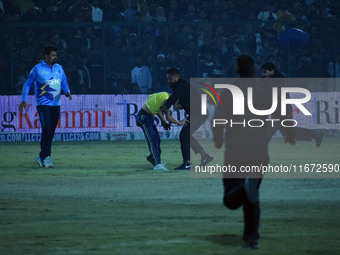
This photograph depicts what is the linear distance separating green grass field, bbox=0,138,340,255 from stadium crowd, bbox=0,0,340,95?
6.41 meters

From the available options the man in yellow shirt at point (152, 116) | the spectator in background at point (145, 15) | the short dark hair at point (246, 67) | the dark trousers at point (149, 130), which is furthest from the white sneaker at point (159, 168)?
the spectator in background at point (145, 15)

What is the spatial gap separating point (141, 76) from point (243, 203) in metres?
15.5

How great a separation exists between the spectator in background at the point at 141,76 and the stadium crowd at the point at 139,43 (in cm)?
3

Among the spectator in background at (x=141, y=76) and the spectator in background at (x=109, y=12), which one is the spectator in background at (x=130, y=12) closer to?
the spectator in background at (x=109, y=12)

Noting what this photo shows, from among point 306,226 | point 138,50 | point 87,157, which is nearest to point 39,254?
point 306,226

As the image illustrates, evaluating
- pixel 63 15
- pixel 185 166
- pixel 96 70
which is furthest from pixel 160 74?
pixel 185 166

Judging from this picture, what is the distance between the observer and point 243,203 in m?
7.64

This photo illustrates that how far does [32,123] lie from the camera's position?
23.0 m

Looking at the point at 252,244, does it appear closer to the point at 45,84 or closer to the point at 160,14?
the point at 45,84

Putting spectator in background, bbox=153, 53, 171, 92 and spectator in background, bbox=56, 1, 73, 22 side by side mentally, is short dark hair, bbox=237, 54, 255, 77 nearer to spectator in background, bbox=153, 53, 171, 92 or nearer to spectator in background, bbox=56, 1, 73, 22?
spectator in background, bbox=153, 53, 171, 92

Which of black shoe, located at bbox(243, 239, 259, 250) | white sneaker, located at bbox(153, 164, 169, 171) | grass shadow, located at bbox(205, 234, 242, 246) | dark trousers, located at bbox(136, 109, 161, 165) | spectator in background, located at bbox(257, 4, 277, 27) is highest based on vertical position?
spectator in background, located at bbox(257, 4, 277, 27)

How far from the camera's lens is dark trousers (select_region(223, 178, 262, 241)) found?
7598 millimetres

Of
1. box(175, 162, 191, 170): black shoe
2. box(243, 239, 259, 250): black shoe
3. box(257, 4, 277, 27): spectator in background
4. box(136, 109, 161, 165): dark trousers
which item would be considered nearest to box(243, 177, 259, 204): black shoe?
box(243, 239, 259, 250): black shoe

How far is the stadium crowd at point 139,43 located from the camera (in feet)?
73.9
